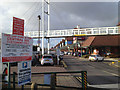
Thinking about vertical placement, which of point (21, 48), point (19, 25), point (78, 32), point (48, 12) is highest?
point (48, 12)

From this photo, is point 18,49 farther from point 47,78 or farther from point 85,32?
point 85,32

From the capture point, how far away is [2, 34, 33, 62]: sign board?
4.31 metres

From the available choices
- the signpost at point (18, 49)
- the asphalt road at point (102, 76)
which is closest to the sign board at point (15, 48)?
the signpost at point (18, 49)

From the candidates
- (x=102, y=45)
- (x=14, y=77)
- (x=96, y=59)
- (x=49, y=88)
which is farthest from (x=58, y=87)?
(x=102, y=45)

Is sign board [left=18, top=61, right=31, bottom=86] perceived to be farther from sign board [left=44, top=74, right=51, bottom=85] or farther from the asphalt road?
the asphalt road

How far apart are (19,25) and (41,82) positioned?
3.24m

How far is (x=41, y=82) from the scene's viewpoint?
7078mm

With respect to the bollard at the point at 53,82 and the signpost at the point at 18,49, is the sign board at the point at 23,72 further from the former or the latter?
the bollard at the point at 53,82

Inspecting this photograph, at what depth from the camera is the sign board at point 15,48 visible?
170 inches

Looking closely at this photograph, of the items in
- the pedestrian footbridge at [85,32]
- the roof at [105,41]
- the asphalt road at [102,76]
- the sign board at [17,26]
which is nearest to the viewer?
the sign board at [17,26]

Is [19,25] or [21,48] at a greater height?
[19,25]

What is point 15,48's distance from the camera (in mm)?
4695

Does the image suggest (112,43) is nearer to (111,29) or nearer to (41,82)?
(111,29)

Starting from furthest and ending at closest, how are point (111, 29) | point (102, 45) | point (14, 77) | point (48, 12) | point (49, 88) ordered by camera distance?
point (102, 45), point (48, 12), point (111, 29), point (49, 88), point (14, 77)
